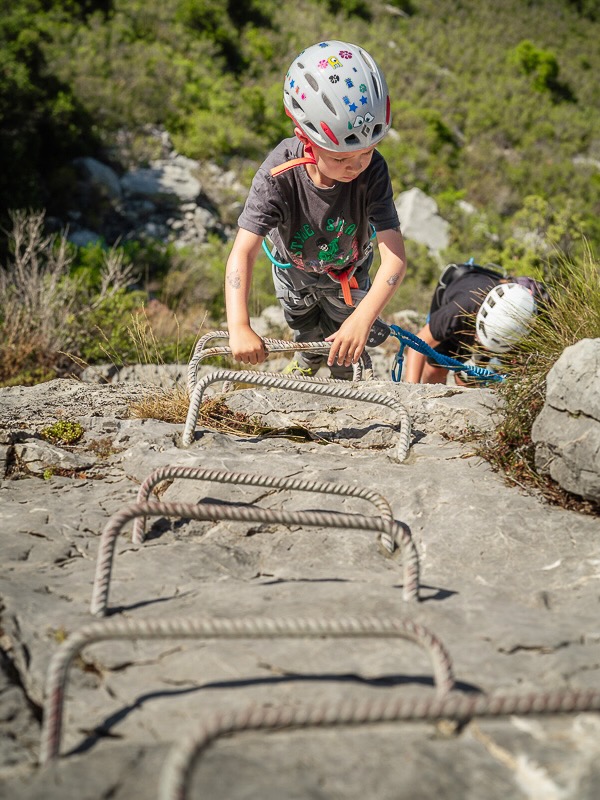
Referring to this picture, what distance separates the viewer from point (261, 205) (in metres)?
3.60

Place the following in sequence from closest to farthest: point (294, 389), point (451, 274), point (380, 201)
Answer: point (294, 389), point (380, 201), point (451, 274)

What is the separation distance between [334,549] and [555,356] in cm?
159

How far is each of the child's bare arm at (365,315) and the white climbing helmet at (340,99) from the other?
58 centimetres

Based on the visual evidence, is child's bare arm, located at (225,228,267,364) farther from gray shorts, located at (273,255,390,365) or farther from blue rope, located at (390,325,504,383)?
blue rope, located at (390,325,504,383)

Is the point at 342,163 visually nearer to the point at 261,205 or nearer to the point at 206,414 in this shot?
the point at 261,205

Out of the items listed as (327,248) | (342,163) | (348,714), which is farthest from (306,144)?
(348,714)

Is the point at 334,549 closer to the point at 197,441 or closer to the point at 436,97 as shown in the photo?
the point at 197,441

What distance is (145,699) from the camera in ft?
5.76

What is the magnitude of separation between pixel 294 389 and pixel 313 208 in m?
1.18

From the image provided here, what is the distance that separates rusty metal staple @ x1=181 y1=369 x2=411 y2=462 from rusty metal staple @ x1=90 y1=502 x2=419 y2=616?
0.99 m

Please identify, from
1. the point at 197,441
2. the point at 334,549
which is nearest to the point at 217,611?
the point at 334,549

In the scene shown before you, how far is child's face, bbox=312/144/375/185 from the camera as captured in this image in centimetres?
347

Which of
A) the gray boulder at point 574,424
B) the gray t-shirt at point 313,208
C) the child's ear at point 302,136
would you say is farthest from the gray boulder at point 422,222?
the gray boulder at point 574,424

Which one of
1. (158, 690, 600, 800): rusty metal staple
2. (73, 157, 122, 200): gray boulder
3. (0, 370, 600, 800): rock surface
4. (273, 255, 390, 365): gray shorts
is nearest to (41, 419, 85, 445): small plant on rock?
(0, 370, 600, 800): rock surface
